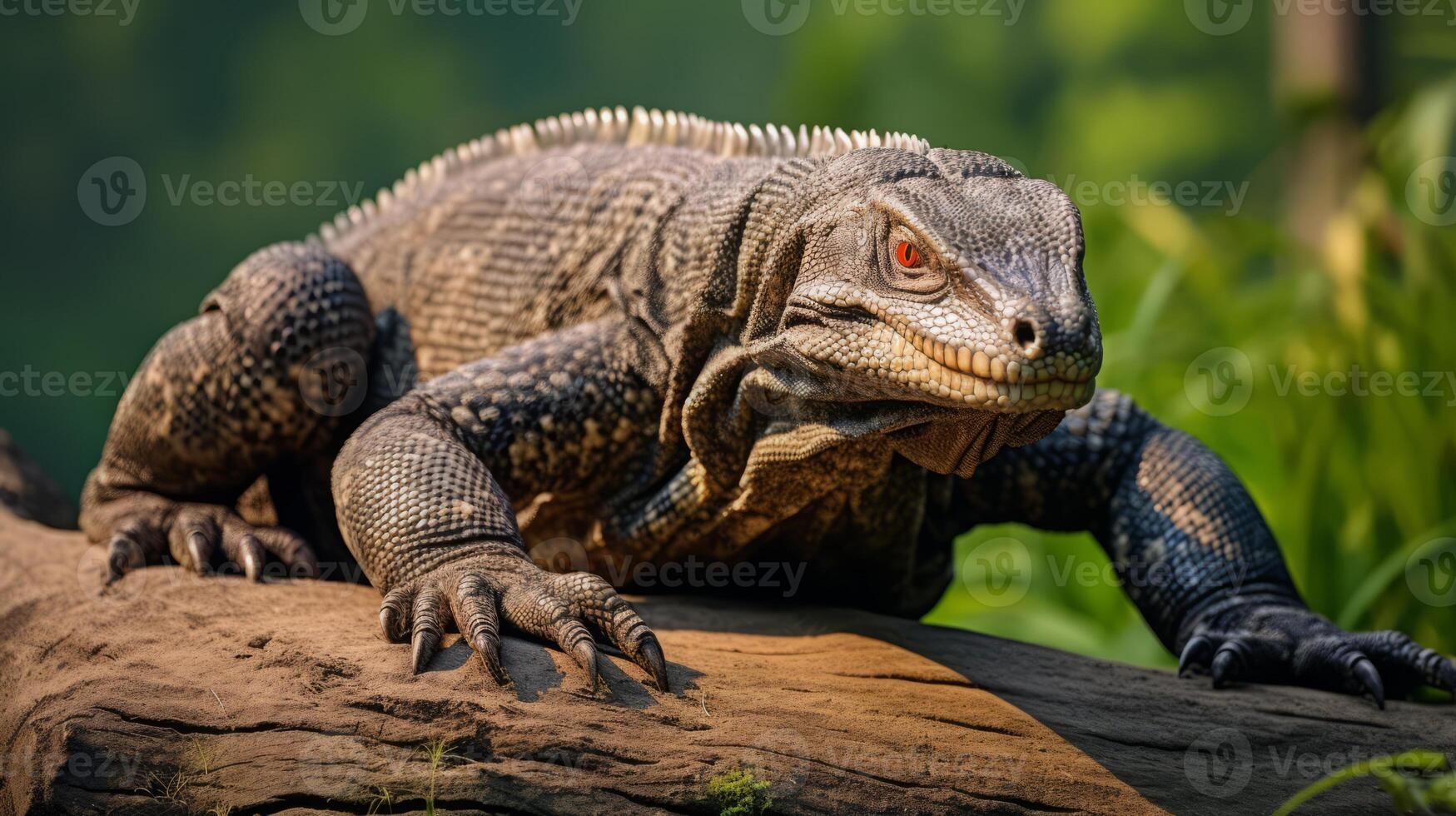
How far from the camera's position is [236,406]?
5.51 metres

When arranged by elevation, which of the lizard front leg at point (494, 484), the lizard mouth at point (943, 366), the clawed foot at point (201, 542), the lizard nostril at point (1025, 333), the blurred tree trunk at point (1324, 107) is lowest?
the clawed foot at point (201, 542)

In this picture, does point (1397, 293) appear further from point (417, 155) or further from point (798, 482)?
point (417, 155)

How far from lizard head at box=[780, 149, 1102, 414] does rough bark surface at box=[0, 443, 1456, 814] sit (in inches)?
42.0

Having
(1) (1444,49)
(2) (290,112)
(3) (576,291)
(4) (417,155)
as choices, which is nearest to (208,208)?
(2) (290,112)

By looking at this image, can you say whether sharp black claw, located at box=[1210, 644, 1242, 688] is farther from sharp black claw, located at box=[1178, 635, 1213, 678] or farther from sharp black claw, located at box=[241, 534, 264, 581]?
sharp black claw, located at box=[241, 534, 264, 581]

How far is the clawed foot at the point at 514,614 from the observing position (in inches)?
152

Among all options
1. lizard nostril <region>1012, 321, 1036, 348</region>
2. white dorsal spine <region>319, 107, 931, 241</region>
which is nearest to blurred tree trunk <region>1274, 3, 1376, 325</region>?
white dorsal spine <region>319, 107, 931, 241</region>

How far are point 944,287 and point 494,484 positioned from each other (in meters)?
1.89

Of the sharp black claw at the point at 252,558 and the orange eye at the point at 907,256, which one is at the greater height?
the orange eye at the point at 907,256

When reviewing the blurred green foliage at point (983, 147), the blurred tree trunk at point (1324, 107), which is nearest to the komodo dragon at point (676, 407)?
the blurred green foliage at point (983, 147)

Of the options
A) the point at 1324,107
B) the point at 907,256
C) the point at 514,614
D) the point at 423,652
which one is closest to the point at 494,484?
the point at 514,614

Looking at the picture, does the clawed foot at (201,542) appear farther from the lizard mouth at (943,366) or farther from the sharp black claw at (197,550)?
the lizard mouth at (943,366)

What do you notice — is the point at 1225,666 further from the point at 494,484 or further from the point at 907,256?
the point at 494,484

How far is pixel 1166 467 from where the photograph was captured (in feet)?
17.5
